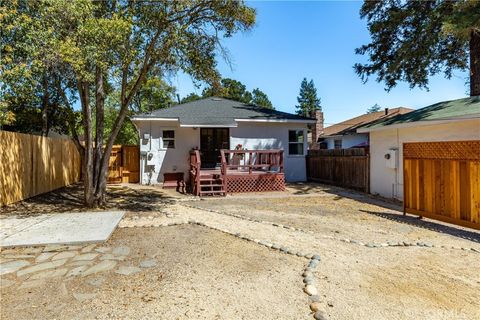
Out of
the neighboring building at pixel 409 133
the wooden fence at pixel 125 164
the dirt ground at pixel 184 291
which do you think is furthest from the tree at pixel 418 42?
the wooden fence at pixel 125 164

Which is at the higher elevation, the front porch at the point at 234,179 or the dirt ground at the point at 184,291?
the front porch at the point at 234,179

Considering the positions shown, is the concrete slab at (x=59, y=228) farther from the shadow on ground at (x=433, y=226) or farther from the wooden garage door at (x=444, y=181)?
the wooden garage door at (x=444, y=181)

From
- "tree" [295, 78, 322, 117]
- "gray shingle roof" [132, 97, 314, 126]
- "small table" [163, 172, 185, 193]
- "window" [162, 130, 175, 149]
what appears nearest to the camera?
"gray shingle roof" [132, 97, 314, 126]

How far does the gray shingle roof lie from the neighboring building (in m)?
4.54

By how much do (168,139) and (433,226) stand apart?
1076 cm

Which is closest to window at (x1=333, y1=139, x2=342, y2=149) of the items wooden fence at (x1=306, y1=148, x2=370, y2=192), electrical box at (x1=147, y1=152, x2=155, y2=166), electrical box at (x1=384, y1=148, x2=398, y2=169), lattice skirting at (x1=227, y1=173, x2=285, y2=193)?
wooden fence at (x1=306, y1=148, x2=370, y2=192)

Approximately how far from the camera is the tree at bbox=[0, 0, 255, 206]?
6098 mm

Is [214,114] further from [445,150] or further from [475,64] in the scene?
[475,64]

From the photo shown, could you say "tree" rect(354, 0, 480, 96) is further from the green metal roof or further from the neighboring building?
the neighboring building

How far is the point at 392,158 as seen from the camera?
10.2m

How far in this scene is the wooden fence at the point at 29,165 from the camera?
7996 millimetres

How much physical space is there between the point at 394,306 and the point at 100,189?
7.44m

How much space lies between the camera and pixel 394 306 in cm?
306

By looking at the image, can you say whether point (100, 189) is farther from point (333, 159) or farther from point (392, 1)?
point (392, 1)
